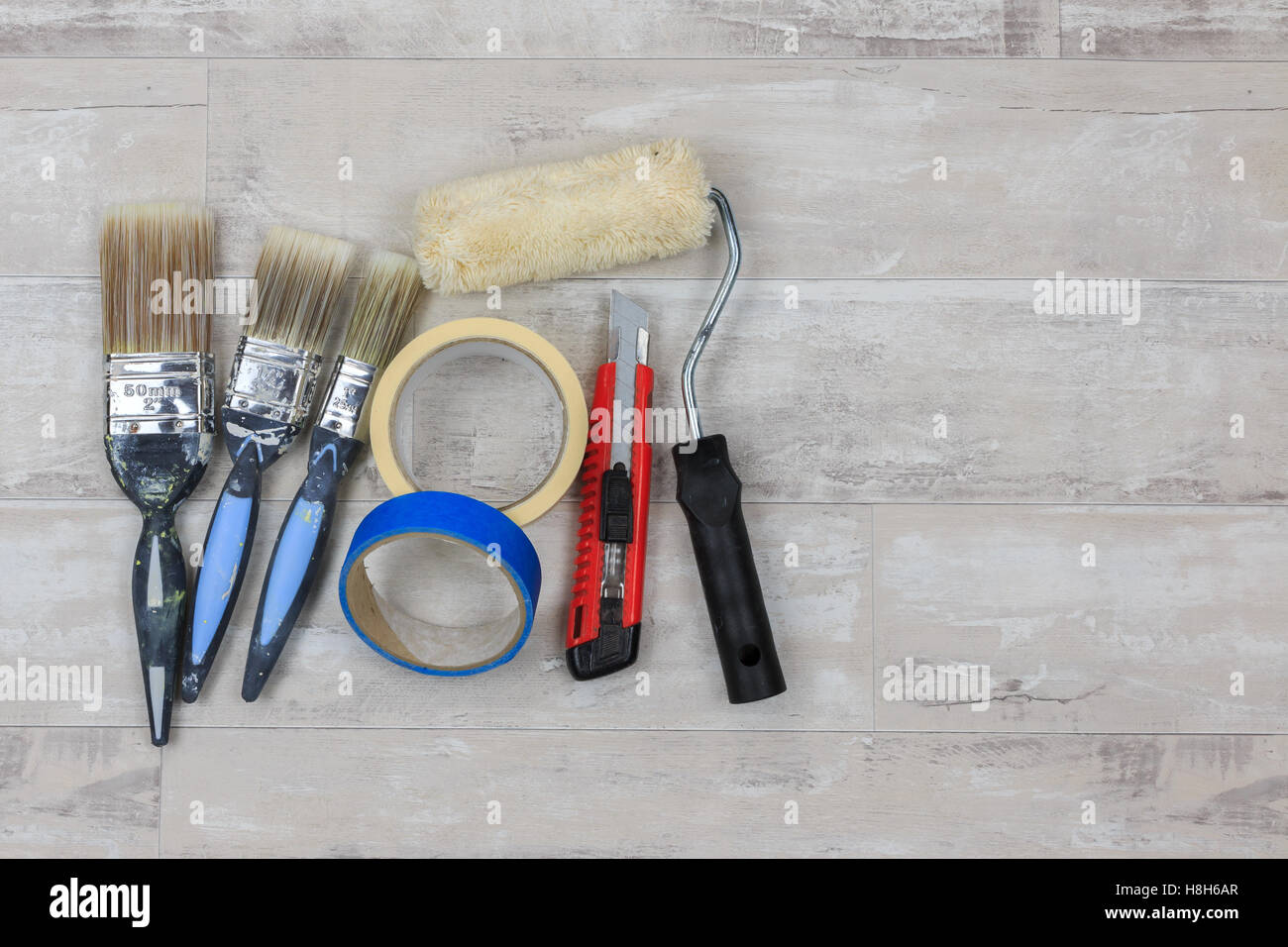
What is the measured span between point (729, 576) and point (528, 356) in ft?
0.93

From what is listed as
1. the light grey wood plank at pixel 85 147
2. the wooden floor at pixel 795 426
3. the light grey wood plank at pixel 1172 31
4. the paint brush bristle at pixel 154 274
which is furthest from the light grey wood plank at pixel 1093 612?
the light grey wood plank at pixel 85 147

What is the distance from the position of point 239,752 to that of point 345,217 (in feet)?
1.83

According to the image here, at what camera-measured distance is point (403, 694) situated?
97cm

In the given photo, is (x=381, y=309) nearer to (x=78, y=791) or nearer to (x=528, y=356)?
(x=528, y=356)

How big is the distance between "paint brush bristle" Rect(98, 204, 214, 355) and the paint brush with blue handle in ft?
0.50

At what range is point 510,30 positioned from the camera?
1.01 metres

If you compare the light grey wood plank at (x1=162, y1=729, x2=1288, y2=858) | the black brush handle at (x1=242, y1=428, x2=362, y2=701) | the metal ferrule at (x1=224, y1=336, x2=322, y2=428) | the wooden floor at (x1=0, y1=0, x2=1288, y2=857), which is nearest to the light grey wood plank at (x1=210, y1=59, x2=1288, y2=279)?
the wooden floor at (x1=0, y1=0, x2=1288, y2=857)

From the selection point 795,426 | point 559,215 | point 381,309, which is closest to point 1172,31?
point 795,426

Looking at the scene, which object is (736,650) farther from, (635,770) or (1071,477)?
(1071,477)

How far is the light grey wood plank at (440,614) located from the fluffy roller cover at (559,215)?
255 mm

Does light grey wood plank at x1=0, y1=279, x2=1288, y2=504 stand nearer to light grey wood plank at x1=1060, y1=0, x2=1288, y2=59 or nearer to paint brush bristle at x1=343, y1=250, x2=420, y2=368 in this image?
paint brush bristle at x1=343, y1=250, x2=420, y2=368

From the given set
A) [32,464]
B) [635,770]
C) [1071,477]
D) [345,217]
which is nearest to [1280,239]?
[1071,477]

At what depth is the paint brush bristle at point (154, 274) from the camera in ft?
3.05

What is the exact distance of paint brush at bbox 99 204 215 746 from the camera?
0.93 meters
